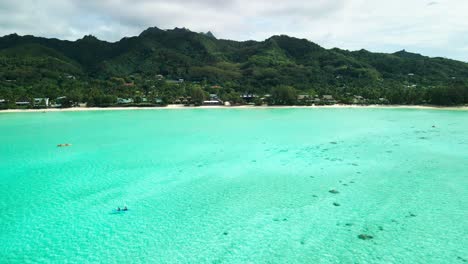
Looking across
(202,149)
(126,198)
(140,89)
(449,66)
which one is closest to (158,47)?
(140,89)

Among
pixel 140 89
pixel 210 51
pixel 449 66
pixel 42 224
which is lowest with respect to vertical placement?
pixel 42 224

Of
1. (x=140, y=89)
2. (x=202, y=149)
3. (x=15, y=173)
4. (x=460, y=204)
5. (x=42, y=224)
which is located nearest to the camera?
(x=42, y=224)

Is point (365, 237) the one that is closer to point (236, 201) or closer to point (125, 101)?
point (236, 201)

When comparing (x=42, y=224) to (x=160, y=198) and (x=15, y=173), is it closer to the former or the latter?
(x=160, y=198)

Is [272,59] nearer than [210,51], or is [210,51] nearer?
[272,59]

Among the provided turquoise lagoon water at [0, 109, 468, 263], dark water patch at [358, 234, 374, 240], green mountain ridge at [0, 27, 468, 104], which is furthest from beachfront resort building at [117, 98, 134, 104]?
dark water patch at [358, 234, 374, 240]
